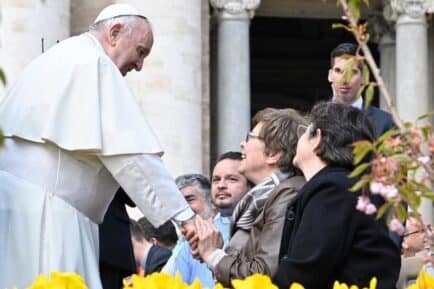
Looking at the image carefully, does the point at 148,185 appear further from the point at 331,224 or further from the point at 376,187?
the point at 376,187

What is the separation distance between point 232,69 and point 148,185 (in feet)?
42.1

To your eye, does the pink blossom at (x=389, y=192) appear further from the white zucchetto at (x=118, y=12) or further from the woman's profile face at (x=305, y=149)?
the white zucchetto at (x=118, y=12)

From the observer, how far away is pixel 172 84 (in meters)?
18.9

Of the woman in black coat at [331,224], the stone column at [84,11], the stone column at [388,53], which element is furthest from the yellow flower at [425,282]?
the stone column at [388,53]

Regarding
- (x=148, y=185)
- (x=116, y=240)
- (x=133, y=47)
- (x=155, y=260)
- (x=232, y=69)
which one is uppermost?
(x=133, y=47)

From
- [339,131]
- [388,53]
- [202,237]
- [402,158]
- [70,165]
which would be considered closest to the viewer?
[402,158]

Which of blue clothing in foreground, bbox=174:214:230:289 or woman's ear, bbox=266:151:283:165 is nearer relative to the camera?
woman's ear, bbox=266:151:283:165

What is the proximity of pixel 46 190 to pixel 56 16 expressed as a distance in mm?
10337

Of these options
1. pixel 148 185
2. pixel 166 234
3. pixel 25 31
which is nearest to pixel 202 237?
pixel 148 185

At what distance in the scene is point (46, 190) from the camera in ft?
25.5

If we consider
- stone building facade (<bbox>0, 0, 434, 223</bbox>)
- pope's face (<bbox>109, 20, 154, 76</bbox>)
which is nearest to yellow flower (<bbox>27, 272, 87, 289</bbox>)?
pope's face (<bbox>109, 20, 154, 76</bbox>)

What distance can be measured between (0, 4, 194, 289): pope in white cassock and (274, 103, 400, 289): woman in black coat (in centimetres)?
91

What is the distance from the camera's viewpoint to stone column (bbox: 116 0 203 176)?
18.7 m

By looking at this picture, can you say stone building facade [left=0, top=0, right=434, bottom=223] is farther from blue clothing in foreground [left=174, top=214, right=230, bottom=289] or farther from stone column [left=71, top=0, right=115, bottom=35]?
blue clothing in foreground [left=174, top=214, right=230, bottom=289]
